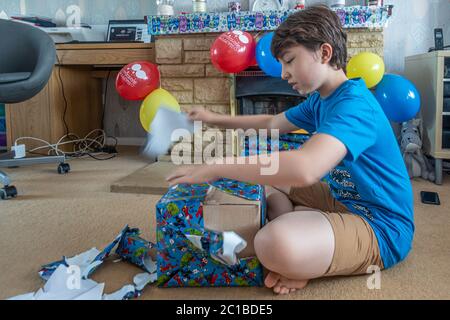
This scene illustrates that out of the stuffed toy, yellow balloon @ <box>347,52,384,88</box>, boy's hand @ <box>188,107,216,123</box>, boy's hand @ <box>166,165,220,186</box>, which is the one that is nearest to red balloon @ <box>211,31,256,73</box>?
yellow balloon @ <box>347,52,384,88</box>

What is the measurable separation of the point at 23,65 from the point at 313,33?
1.87m

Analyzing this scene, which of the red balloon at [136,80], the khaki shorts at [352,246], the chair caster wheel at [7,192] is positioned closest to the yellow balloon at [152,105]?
the red balloon at [136,80]

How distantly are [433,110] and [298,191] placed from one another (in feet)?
3.63

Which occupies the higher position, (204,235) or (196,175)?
(196,175)

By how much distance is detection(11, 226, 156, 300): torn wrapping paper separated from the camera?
2.98 feet

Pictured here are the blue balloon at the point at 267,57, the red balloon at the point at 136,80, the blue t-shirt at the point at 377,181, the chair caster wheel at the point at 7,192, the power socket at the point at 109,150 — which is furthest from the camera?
the power socket at the point at 109,150

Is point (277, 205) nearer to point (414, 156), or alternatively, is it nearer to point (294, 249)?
point (294, 249)

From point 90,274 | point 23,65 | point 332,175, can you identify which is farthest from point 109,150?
point 332,175

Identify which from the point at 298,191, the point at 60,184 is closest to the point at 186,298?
the point at 298,191

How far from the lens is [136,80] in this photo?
2.13m

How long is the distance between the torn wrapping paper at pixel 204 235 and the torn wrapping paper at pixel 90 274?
0.07 m

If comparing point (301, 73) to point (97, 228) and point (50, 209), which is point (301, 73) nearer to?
point (97, 228)

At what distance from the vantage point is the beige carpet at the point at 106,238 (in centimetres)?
94

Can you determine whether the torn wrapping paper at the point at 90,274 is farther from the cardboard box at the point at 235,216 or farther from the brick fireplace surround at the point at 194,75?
the brick fireplace surround at the point at 194,75
